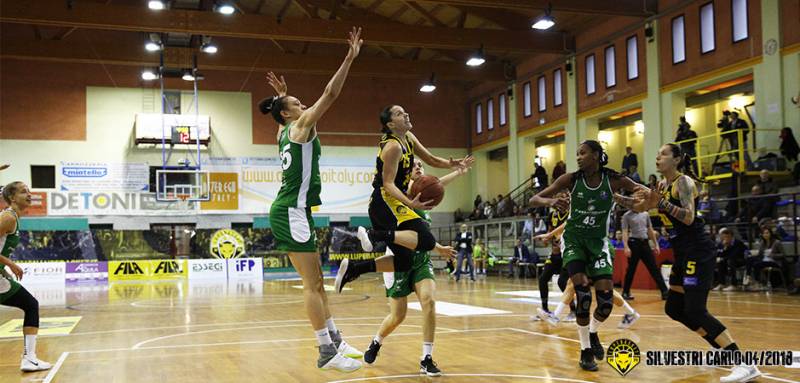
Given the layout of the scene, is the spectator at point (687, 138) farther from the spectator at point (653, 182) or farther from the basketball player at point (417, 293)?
the basketball player at point (417, 293)

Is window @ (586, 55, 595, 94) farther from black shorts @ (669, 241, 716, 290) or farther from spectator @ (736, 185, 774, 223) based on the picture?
black shorts @ (669, 241, 716, 290)

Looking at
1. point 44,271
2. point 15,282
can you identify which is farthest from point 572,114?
point 15,282

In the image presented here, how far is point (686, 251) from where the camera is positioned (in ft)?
19.5

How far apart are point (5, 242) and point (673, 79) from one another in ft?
67.0

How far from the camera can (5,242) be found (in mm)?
6883

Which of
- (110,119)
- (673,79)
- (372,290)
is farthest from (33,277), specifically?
(673,79)

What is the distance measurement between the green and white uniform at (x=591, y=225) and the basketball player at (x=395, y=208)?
1.25 m

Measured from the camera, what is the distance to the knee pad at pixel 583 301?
611cm

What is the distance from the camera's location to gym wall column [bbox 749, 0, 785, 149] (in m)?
19.0

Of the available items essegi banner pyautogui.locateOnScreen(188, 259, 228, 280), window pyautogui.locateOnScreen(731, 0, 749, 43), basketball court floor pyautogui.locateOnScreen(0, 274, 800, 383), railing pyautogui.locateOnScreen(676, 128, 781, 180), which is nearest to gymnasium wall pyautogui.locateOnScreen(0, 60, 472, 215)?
essegi banner pyautogui.locateOnScreen(188, 259, 228, 280)

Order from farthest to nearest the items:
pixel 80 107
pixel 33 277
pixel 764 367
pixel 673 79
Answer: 1. pixel 80 107
2. pixel 33 277
3. pixel 673 79
4. pixel 764 367

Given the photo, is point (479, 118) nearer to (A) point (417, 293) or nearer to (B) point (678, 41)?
(B) point (678, 41)

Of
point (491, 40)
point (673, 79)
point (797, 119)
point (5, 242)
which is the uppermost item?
point (491, 40)

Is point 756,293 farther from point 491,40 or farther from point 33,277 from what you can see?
point 33,277
